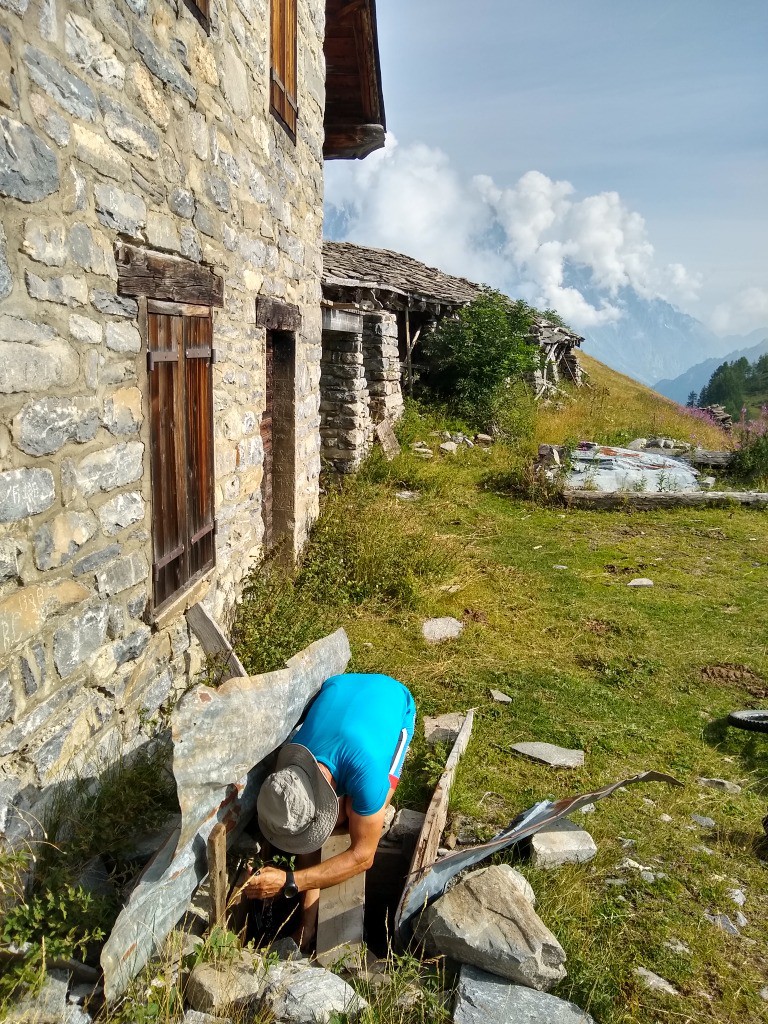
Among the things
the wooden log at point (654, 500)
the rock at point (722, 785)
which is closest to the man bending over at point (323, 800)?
the rock at point (722, 785)

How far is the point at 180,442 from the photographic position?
3.75 m

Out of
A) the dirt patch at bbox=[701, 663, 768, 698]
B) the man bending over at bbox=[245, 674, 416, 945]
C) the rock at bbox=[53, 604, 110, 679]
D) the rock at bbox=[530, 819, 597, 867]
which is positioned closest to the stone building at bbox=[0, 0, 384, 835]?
the rock at bbox=[53, 604, 110, 679]

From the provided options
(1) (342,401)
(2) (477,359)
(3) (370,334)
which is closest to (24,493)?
(1) (342,401)

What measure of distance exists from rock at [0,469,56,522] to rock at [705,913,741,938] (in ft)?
10.8

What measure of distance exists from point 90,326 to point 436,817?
9.05 feet

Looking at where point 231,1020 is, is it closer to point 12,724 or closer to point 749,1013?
point 12,724

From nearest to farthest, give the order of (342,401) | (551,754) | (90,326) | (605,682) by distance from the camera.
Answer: (90,326), (551,754), (605,682), (342,401)

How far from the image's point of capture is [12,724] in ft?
7.76

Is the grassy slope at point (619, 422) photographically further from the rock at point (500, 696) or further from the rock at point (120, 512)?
the rock at point (120, 512)

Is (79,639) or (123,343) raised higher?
(123,343)

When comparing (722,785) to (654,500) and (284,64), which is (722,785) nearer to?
(284,64)

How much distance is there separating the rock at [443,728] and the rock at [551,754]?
1.25 ft

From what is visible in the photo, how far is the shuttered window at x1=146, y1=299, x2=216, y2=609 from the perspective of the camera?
11.2 ft

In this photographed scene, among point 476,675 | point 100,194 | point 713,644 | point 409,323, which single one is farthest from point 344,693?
point 409,323
